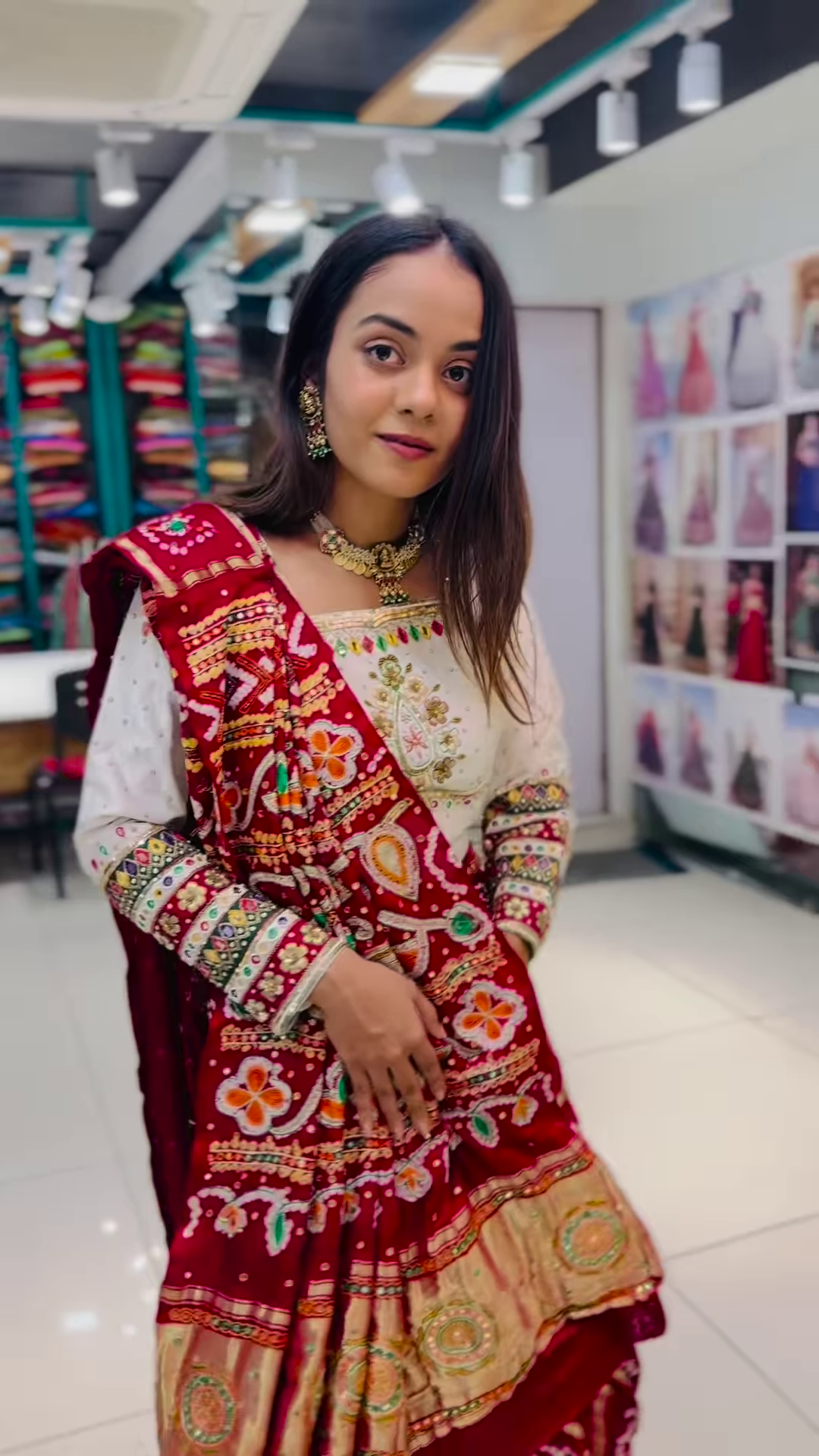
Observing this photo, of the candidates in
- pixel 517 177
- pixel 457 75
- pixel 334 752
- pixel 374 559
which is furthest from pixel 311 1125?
pixel 517 177

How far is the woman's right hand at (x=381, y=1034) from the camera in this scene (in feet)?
3.16

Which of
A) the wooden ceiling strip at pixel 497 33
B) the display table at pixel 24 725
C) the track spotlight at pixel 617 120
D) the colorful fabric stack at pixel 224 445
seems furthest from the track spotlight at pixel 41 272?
the track spotlight at pixel 617 120

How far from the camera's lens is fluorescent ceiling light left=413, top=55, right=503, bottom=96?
302cm

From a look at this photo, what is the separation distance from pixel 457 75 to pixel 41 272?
261cm

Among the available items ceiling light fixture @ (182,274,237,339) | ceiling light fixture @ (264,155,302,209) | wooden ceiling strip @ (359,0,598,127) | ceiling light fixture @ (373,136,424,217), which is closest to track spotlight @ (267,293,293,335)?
ceiling light fixture @ (182,274,237,339)

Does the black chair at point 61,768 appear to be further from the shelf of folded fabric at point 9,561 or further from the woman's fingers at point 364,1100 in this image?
the woman's fingers at point 364,1100

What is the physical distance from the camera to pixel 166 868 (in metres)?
0.98

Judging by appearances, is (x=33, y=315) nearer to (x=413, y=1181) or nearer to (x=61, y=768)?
(x=61, y=768)

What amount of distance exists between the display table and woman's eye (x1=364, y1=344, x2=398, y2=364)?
3455 millimetres

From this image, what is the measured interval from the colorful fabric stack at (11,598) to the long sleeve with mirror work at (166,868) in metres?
5.11

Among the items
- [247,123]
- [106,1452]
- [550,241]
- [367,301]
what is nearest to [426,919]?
[367,301]

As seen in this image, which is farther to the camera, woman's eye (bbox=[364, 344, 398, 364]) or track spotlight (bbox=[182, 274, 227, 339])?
track spotlight (bbox=[182, 274, 227, 339])

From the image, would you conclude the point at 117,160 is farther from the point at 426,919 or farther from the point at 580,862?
the point at 426,919

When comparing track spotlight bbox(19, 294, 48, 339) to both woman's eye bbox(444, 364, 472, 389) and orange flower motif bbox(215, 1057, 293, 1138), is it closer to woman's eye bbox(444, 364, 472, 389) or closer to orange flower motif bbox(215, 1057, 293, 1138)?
woman's eye bbox(444, 364, 472, 389)
